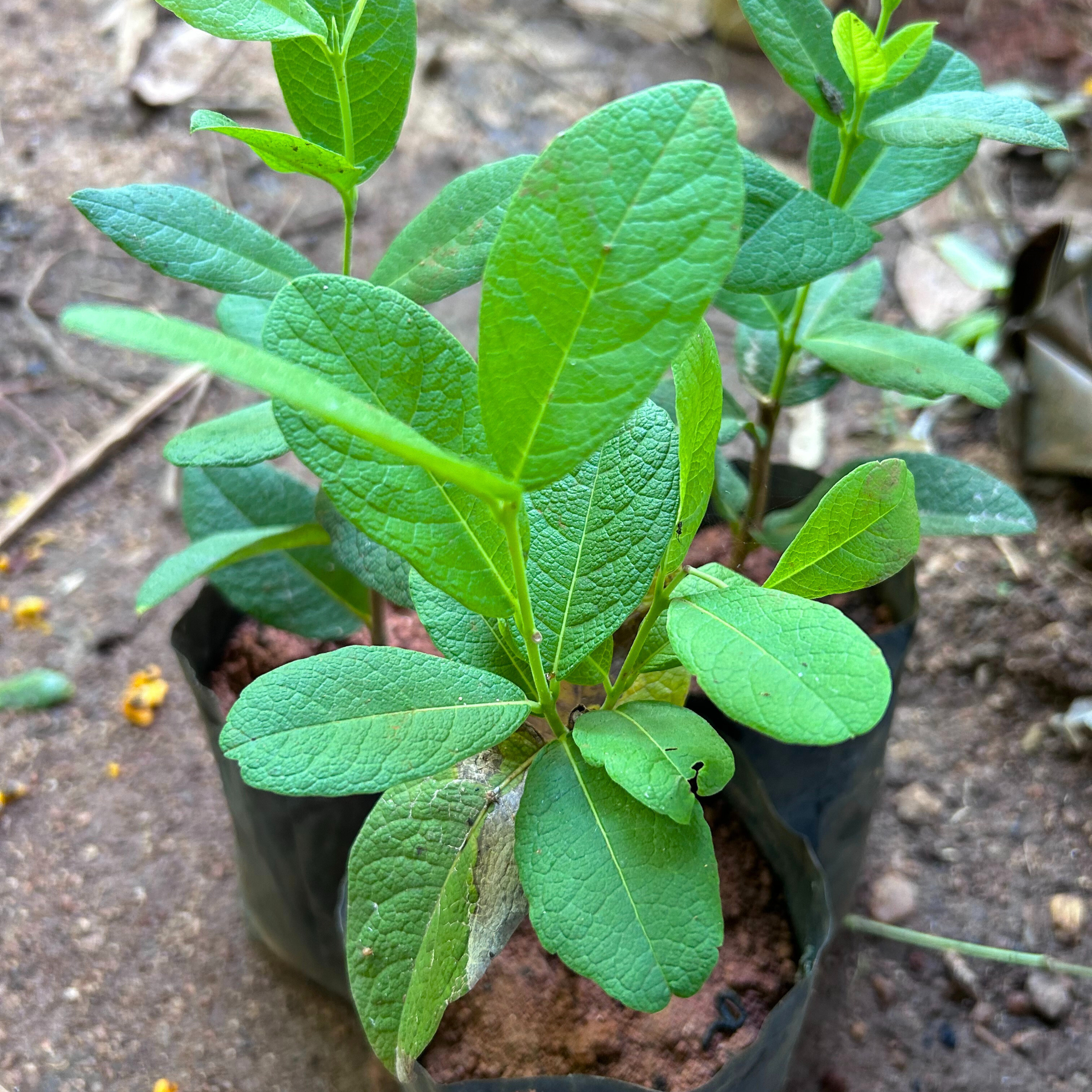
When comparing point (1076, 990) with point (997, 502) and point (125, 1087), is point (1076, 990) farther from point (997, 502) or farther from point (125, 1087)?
point (125, 1087)

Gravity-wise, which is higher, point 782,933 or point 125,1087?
point 782,933

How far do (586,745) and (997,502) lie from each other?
0.59 m

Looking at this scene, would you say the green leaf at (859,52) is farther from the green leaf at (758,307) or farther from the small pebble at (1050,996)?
the small pebble at (1050,996)

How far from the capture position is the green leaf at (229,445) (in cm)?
79

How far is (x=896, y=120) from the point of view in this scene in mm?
807

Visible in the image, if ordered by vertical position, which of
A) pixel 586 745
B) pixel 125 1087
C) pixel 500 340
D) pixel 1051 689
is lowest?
pixel 125 1087

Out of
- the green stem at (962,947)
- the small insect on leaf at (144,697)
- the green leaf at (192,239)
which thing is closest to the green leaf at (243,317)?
the green leaf at (192,239)

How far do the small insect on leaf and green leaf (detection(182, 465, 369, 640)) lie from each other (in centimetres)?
56

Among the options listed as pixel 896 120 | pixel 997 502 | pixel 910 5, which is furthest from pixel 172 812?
pixel 910 5

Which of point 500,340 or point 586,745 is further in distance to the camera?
point 586,745

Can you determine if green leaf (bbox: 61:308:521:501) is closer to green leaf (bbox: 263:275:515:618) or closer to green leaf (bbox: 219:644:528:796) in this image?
green leaf (bbox: 263:275:515:618)

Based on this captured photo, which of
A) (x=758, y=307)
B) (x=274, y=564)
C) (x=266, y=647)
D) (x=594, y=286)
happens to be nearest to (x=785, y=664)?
(x=594, y=286)

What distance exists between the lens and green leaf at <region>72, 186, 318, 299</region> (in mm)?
780

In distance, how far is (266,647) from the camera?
4.02ft
